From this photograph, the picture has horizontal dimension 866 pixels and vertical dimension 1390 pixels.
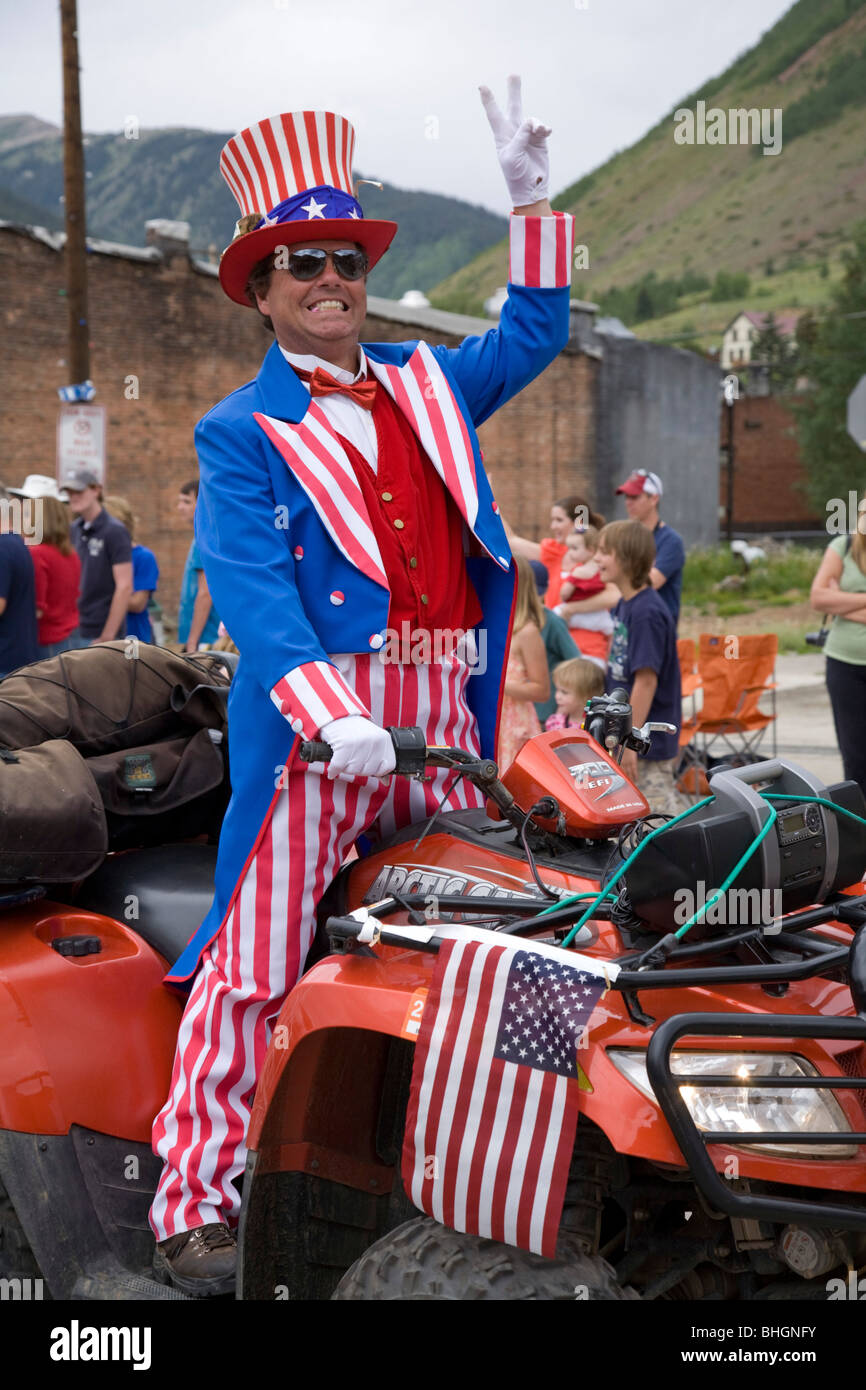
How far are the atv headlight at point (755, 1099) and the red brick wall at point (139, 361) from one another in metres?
25.0

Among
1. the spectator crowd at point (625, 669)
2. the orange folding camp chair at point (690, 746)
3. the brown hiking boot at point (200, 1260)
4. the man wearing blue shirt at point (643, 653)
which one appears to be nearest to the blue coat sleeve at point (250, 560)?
the brown hiking boot at point (200, 1260)

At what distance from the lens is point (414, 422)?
2908 mm

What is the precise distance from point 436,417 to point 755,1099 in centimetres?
155

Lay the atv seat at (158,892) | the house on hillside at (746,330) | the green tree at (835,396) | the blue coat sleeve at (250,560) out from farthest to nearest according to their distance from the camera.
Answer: the house on hillside at (746,330)
the green tree at (835,396)
the atv seat at (158,892)
the blue coat sleeve at (250,560)

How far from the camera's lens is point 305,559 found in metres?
2.76

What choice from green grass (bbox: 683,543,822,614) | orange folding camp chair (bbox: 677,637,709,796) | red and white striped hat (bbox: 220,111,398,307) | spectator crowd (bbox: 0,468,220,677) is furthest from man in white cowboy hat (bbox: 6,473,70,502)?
green grass (bbox: 683,543,822,614)

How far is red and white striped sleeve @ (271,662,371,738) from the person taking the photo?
97.7 inches

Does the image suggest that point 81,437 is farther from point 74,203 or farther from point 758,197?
point 758,197

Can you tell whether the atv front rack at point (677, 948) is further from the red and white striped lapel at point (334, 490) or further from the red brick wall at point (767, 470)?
the red brick wall at point (767, 470)

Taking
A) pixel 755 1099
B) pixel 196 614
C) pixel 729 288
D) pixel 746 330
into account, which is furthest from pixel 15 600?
pixel 729 288

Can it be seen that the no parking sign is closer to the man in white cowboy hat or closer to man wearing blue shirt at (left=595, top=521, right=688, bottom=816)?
the man in white cowboy hat

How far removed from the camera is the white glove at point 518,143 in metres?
2.77

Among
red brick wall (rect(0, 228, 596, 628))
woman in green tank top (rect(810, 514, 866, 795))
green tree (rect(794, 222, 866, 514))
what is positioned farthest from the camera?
green tree (rect(794, 222, 866, 514))

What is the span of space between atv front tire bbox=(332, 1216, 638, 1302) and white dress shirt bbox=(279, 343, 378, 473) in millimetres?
1496
